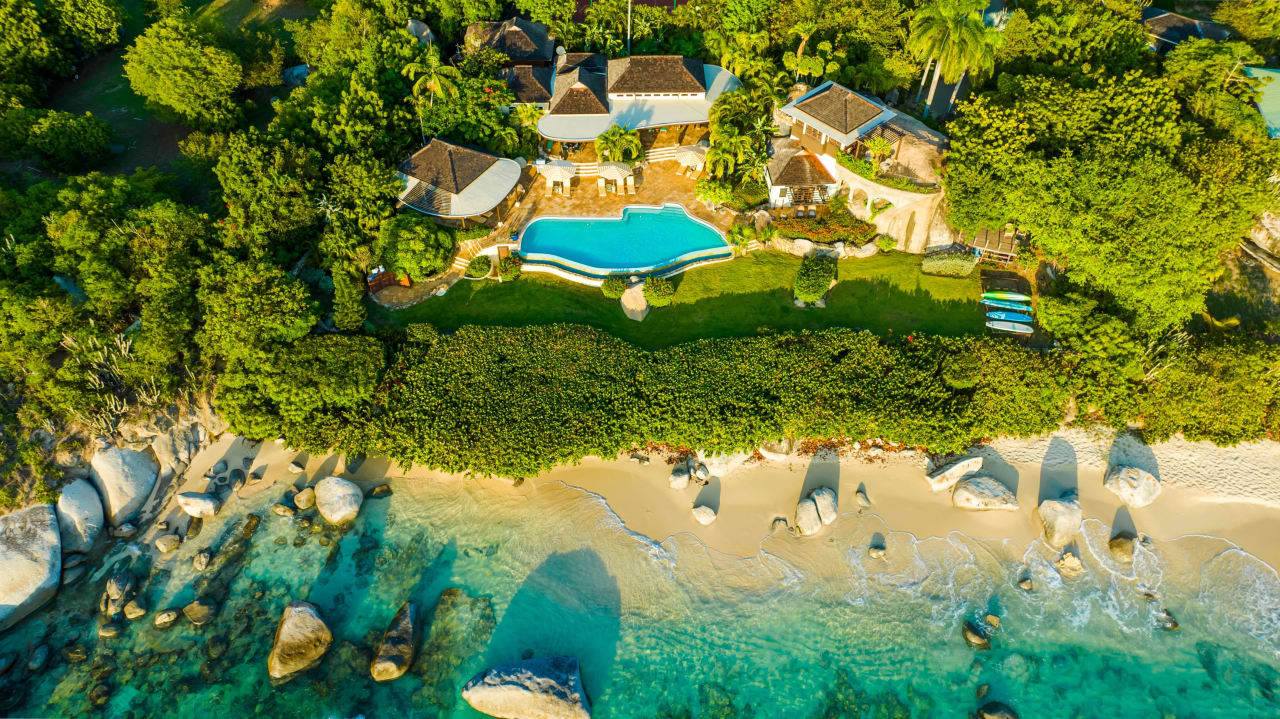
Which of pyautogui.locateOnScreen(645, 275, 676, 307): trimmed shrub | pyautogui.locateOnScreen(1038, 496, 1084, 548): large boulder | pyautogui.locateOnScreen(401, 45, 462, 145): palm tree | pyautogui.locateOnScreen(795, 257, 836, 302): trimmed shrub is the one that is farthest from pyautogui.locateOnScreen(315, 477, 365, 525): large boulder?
pyautogui.locateOnScreen(1038, 496, 1084, 548): large boulder

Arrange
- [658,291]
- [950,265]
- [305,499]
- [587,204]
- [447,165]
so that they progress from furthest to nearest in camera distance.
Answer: [587,204] → [447,165] → [950,265] → [658,291] → [305,499]

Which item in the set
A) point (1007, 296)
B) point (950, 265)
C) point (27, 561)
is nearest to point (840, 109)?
point (950, 265)

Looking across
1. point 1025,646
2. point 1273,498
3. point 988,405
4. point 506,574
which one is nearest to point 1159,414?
point 1273,498

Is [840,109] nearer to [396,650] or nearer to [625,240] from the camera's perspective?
[625,240]

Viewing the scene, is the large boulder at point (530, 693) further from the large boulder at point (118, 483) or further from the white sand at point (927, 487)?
the large boulder at point (118, 483)

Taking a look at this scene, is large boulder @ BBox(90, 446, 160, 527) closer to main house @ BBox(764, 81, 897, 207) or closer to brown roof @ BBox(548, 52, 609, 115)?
brown roof @ BBox(548, 52, 609, 115)

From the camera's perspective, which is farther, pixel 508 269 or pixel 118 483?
pixel 508 269

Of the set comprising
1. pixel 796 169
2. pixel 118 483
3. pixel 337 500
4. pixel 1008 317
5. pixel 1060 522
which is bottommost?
pixel 337 500
